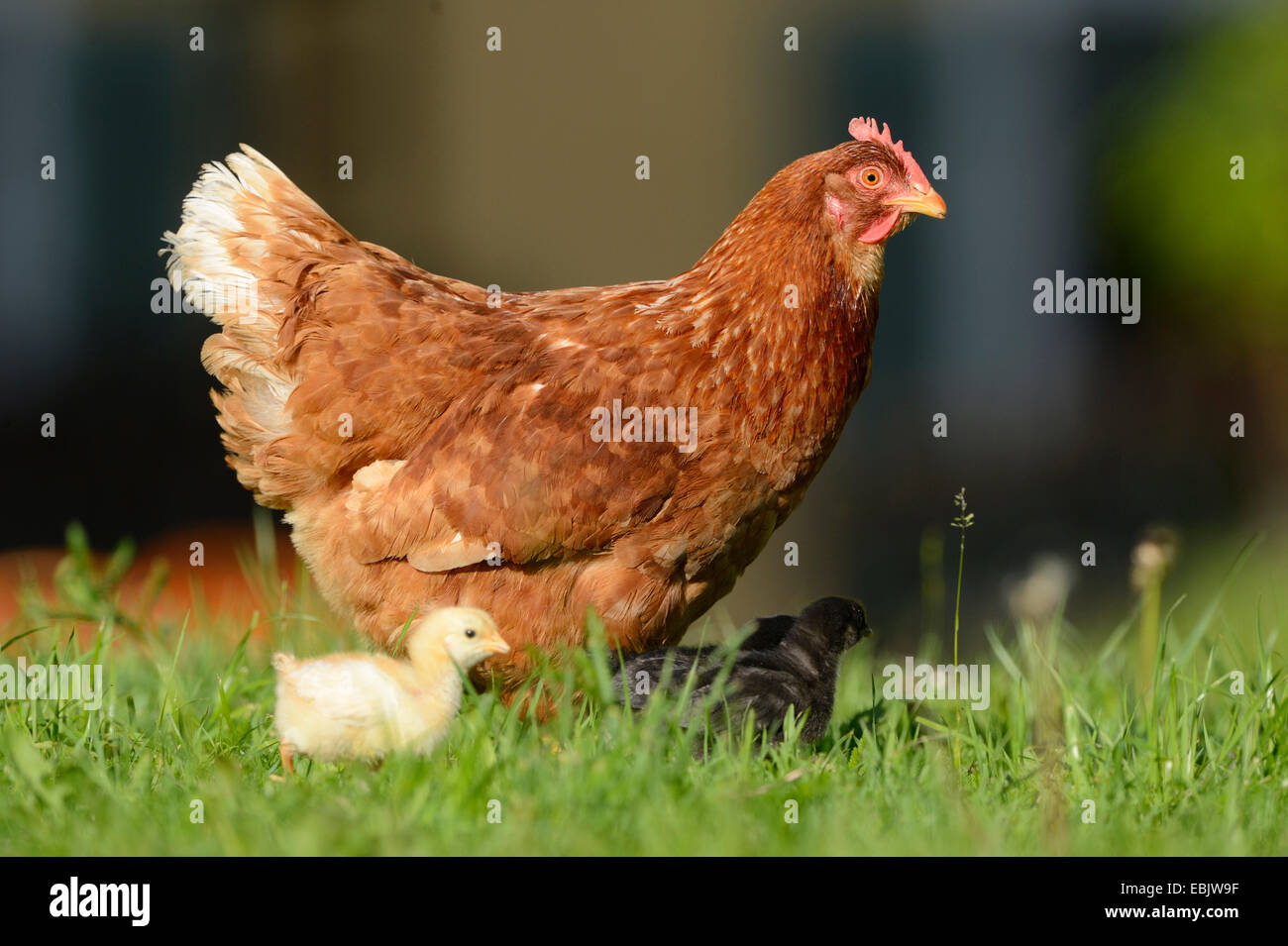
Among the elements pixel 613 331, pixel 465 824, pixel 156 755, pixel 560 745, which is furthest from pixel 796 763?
pixel 156 755

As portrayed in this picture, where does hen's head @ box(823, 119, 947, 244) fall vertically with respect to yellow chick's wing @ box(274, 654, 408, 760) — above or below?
above

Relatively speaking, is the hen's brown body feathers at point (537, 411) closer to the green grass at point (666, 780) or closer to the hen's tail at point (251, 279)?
the hen's tail at point (251, 279)

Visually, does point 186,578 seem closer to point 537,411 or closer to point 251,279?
point 251,279

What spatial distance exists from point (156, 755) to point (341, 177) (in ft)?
13.1

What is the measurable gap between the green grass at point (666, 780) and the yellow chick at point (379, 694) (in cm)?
8

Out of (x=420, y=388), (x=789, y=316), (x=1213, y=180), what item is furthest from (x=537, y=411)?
(x=1213, y=180)

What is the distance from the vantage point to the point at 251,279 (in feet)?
12.7

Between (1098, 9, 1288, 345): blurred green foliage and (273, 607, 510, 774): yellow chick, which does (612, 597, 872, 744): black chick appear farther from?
(1098, 9, 1288, 345): blurred green foliage

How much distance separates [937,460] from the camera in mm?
7219

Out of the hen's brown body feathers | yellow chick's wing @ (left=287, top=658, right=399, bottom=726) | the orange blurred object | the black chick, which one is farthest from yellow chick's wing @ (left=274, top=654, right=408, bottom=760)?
the orange blurred object

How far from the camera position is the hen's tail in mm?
3775

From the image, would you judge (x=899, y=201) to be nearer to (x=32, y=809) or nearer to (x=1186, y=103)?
(x=32, y=809)

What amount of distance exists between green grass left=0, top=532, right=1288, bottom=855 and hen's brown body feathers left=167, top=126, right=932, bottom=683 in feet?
1.29

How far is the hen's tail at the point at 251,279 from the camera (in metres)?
3.78
